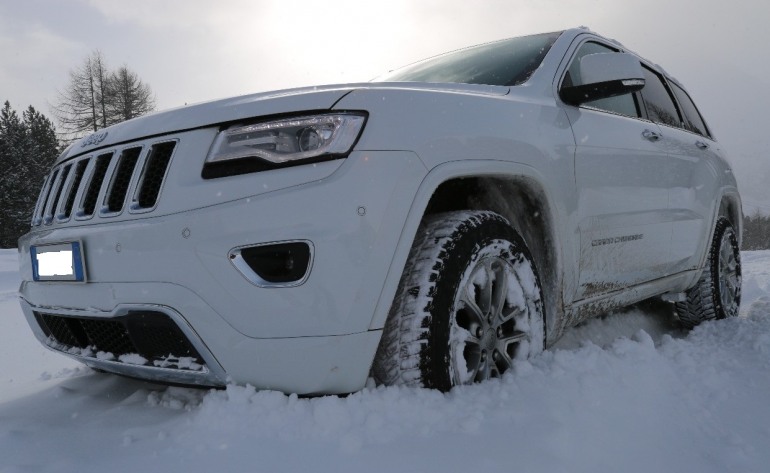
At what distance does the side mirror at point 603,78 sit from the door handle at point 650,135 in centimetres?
55

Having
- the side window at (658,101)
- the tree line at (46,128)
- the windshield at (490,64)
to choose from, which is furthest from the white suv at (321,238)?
the tree line at (46,128)

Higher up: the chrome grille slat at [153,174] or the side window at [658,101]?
the chrome grille slat at [153,174]

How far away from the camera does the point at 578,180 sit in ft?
7.54

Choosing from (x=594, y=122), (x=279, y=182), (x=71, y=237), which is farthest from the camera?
(x=594, y=122)

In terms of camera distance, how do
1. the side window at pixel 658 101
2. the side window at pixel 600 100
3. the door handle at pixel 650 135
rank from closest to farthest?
the side window at pixel 600 100 → the door handle at pixel 650 135 → the side window at pixel 658 101

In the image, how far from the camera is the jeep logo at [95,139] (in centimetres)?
198

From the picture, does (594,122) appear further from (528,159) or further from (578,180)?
(528,159)

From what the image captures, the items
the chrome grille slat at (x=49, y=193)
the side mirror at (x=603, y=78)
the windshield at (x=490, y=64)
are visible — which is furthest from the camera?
the windshield at (x=490, y=64)

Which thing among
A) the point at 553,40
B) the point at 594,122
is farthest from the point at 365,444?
the point at 553,40

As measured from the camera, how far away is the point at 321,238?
1460 mm

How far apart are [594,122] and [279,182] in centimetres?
169

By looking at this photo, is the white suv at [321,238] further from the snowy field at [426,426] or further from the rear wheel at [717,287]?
the rear wheel at [717,287]

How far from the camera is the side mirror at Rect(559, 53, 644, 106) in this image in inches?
93.4

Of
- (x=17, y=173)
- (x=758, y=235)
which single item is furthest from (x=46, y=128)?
(x=758, y=235)
